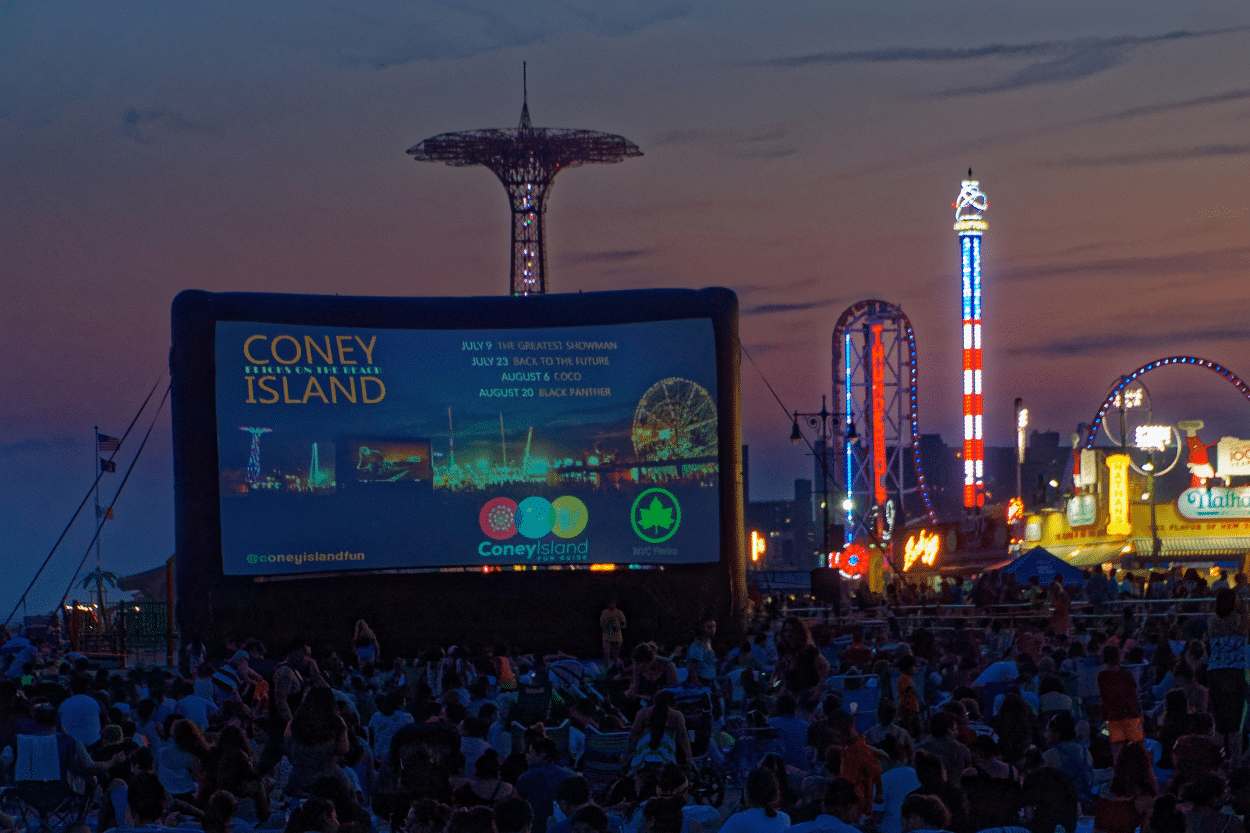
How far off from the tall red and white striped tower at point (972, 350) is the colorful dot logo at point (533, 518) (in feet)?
122

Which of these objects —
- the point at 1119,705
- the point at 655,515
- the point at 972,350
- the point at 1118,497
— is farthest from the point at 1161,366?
the point at 1119,705

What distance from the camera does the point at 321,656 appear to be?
22.1 metres

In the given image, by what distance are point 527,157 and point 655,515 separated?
38.6 m

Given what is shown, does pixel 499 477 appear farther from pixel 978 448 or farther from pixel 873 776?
pixel 978 448

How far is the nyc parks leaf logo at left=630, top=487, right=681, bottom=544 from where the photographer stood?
25344 millimetres

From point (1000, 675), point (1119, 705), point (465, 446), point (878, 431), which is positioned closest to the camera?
point (1119, 705)

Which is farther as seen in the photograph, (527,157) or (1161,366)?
(527,157)

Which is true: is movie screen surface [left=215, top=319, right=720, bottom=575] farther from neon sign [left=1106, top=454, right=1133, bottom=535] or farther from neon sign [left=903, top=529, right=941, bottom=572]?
neon sign [left=903, top=529, right=941, bottom=572]

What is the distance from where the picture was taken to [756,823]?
777 centimetres

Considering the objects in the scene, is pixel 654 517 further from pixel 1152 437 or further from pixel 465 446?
pixel 1152 437

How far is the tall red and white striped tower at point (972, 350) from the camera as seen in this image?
60719 mm

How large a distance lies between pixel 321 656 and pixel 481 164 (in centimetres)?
4228

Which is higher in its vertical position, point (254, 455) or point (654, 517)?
point (254, 455)

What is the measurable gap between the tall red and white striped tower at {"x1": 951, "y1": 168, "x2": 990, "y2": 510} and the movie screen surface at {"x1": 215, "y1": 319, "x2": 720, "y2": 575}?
3663 cm
